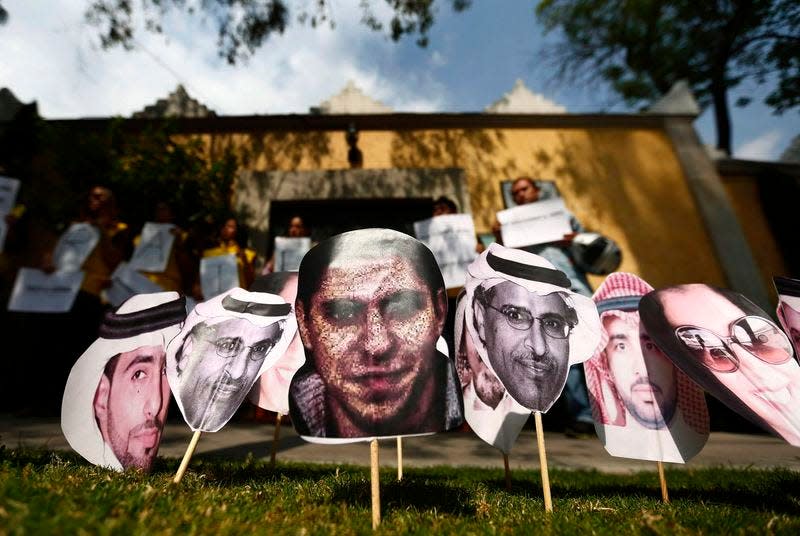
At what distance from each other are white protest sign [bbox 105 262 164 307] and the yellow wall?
3.07m

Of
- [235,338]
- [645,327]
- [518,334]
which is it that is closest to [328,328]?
[235,338]

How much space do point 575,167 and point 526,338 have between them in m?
6.13

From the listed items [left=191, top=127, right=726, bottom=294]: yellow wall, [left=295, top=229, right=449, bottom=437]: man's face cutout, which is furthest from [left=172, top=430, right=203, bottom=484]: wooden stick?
[left=191, top=127, right=726, bottom=294]: yellow wall

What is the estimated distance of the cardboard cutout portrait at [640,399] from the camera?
1.68 meters

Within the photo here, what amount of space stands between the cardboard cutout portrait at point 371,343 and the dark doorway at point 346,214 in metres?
4.83

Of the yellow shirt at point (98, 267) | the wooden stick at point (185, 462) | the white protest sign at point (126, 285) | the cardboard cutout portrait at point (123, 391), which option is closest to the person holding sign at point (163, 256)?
the white protest sign at point (126, 285)

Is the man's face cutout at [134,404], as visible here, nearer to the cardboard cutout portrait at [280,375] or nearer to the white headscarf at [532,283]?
the cardboard cutout portrait at [280,375]

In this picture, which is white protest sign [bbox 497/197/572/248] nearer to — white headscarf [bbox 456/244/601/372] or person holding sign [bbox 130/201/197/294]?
white headscarf [bbox 456/244/601/372]

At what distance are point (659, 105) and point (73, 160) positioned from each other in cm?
956

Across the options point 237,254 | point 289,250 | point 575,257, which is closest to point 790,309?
point 575,257

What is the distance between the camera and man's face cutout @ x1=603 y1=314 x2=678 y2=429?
1716mm

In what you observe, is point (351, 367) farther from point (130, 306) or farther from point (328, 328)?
point (130, 306)

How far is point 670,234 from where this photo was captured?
6.47 metres

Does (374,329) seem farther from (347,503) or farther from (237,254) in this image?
(237,254)
